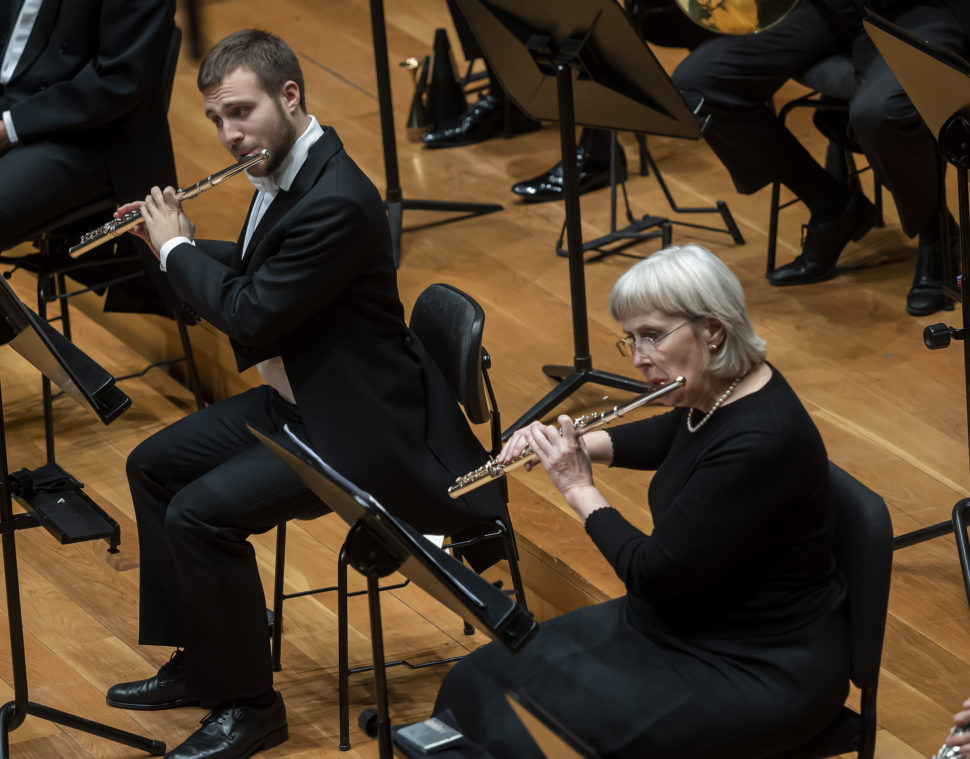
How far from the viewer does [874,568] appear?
1.98m

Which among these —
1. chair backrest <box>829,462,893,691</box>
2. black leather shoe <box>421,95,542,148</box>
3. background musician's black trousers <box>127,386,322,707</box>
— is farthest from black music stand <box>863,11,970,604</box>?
black leather shoe <box>421,95,542,148</box>

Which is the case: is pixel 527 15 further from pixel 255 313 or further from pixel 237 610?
pixel 237 610

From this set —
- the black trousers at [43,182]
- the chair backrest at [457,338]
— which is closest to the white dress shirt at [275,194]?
the chair backrest at [457,338]

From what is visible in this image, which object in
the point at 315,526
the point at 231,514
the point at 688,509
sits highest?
the point at 688,509

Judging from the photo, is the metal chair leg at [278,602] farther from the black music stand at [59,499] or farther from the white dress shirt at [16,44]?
the white dress shirt at [16,44]

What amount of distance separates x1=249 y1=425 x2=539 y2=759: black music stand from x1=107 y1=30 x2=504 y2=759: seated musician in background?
24.8 inches

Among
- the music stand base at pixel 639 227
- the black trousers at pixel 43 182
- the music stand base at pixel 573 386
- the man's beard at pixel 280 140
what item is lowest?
the music stand base at pixel 573 386

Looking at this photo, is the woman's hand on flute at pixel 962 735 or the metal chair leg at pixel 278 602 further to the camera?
the metal chair leg at pixel 278 602

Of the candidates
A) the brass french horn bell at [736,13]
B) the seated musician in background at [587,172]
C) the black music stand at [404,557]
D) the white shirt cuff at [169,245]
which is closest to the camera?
the black music stand at [404,557]

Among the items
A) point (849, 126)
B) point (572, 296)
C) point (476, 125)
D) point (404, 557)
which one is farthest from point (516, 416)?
point (476, 125)

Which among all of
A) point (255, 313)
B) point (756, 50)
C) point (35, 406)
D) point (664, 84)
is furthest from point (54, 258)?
point (756, 50)

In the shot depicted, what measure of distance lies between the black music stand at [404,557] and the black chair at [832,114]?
233 cm

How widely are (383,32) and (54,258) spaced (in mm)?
1159

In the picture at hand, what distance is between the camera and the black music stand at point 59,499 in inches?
89.8
